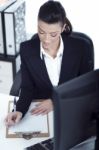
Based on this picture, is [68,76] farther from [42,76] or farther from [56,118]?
[56,118]

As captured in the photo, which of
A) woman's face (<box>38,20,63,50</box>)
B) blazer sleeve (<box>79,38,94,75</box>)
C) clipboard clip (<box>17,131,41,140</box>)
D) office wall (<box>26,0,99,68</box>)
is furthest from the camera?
office wall (<box>26,0,99,68</box>)

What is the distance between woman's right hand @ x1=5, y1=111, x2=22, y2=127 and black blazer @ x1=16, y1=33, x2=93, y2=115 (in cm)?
19

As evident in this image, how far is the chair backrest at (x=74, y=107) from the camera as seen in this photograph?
1100mm

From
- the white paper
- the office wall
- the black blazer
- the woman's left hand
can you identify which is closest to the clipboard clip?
the white paper

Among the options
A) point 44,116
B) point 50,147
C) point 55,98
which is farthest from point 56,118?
point 44,116

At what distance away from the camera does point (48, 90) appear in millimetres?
1903

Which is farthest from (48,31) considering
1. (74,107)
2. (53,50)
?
(74,107)

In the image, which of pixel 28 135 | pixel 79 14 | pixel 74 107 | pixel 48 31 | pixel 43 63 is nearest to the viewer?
pixel 74 107

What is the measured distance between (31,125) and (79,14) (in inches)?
62.1

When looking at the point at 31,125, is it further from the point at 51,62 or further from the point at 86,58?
the point at 86,58

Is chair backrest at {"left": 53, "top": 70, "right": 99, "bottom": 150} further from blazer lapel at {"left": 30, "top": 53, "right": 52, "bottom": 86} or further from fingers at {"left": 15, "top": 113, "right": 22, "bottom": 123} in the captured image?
blazer lapel at {"left": 30, "top": 53, "right": 52, "bottom": 86}

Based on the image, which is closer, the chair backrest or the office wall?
the chair backrest

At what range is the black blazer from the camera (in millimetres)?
1838

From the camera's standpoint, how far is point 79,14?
2936 millimetres
